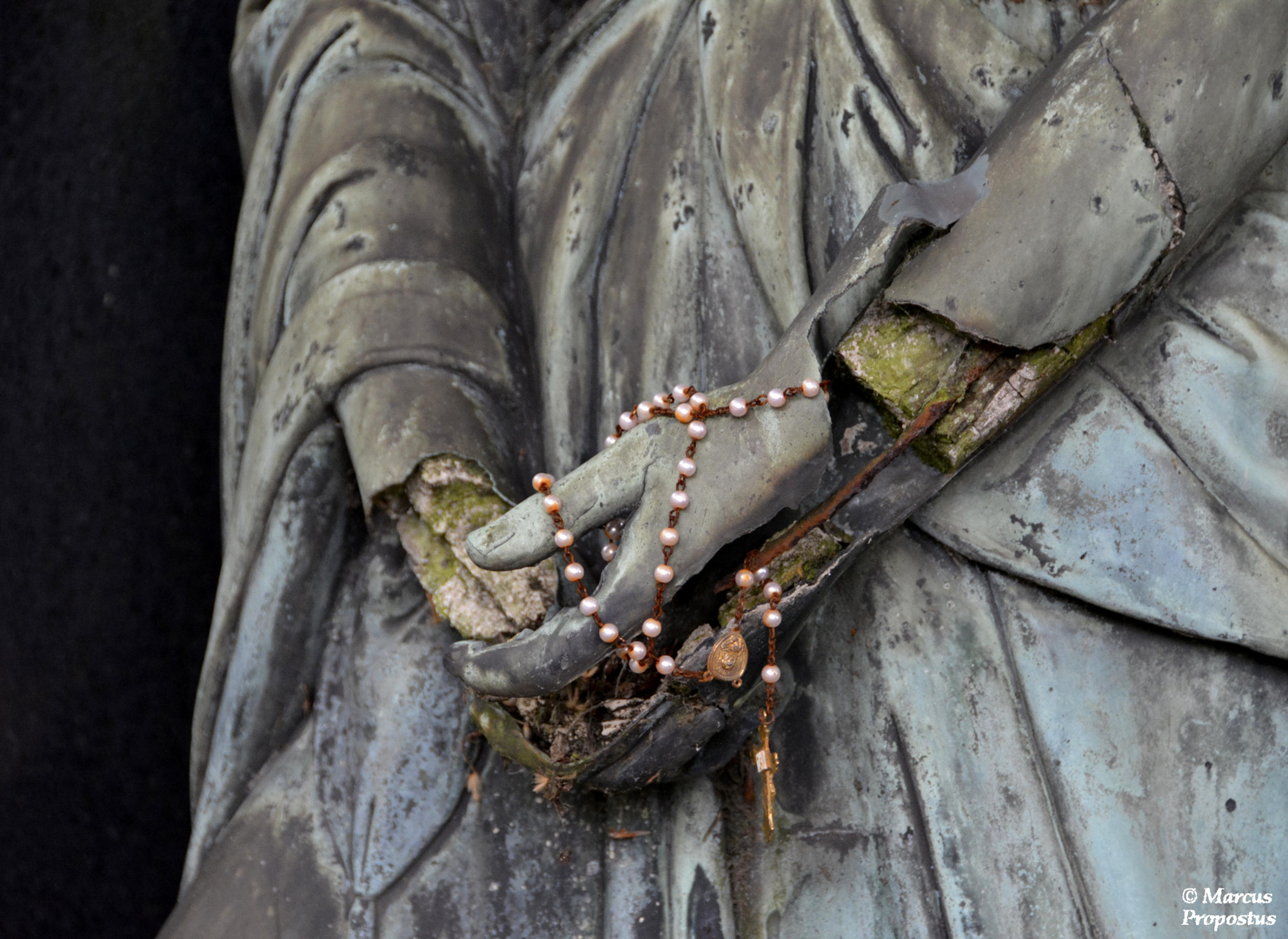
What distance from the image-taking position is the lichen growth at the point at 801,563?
0.95 meters

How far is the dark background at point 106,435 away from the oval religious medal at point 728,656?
1041 millimetres

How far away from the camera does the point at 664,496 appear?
2.99 feet

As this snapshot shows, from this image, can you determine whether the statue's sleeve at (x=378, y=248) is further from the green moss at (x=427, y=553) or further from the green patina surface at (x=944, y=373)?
the green patina surface at (x=944, y=373)

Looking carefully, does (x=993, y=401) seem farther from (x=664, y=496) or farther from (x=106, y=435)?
(x=106, y=435)

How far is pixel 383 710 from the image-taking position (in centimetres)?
114

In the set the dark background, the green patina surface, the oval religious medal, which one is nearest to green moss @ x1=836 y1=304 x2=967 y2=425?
the green patina surface

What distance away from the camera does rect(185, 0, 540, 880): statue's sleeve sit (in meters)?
1.14

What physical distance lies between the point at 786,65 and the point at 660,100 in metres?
0.14

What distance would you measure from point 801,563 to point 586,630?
17 centimetres

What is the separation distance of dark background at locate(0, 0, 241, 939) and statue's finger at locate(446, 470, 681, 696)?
3.02 feet

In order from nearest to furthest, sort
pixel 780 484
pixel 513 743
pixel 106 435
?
pixel 780 484, pixel 513 743, pixel 106 435

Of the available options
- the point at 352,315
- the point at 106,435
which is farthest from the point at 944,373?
the point at 106,435

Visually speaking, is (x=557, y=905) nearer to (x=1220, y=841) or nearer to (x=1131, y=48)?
(x=1220, y=841)

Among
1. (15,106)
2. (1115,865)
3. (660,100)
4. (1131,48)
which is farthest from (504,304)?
(15,106)
